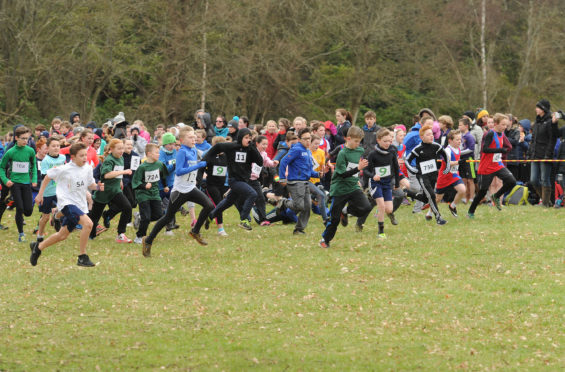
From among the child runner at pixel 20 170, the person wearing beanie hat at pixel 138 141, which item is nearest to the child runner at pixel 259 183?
the child runner at pixel 20 170

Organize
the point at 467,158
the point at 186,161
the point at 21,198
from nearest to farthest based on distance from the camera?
the point at 186,161, the point at 21,198, the point at 467,158

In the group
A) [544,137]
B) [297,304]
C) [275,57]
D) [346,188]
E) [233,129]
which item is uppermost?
[275,57]

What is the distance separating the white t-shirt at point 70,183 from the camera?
10.7m

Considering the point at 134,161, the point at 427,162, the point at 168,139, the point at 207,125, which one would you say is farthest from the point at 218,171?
the point at 207,125

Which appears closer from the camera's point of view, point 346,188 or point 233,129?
point 346,188

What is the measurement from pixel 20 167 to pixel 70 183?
430 cm

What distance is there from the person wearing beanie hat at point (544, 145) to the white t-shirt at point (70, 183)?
33.8 ft

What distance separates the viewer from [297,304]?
9.21 metres

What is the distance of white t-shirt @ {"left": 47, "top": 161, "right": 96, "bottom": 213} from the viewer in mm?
10734

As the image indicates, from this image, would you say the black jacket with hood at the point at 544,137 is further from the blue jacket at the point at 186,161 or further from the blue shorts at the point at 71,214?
the blue shorts at the point at 71,214

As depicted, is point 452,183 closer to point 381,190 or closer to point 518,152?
point 381,190

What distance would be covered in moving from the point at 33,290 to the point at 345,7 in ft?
96.1

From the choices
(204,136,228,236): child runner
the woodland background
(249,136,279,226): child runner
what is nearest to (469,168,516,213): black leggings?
(249,136,279,226): child runner

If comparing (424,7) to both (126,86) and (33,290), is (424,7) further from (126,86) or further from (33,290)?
(33,290)
